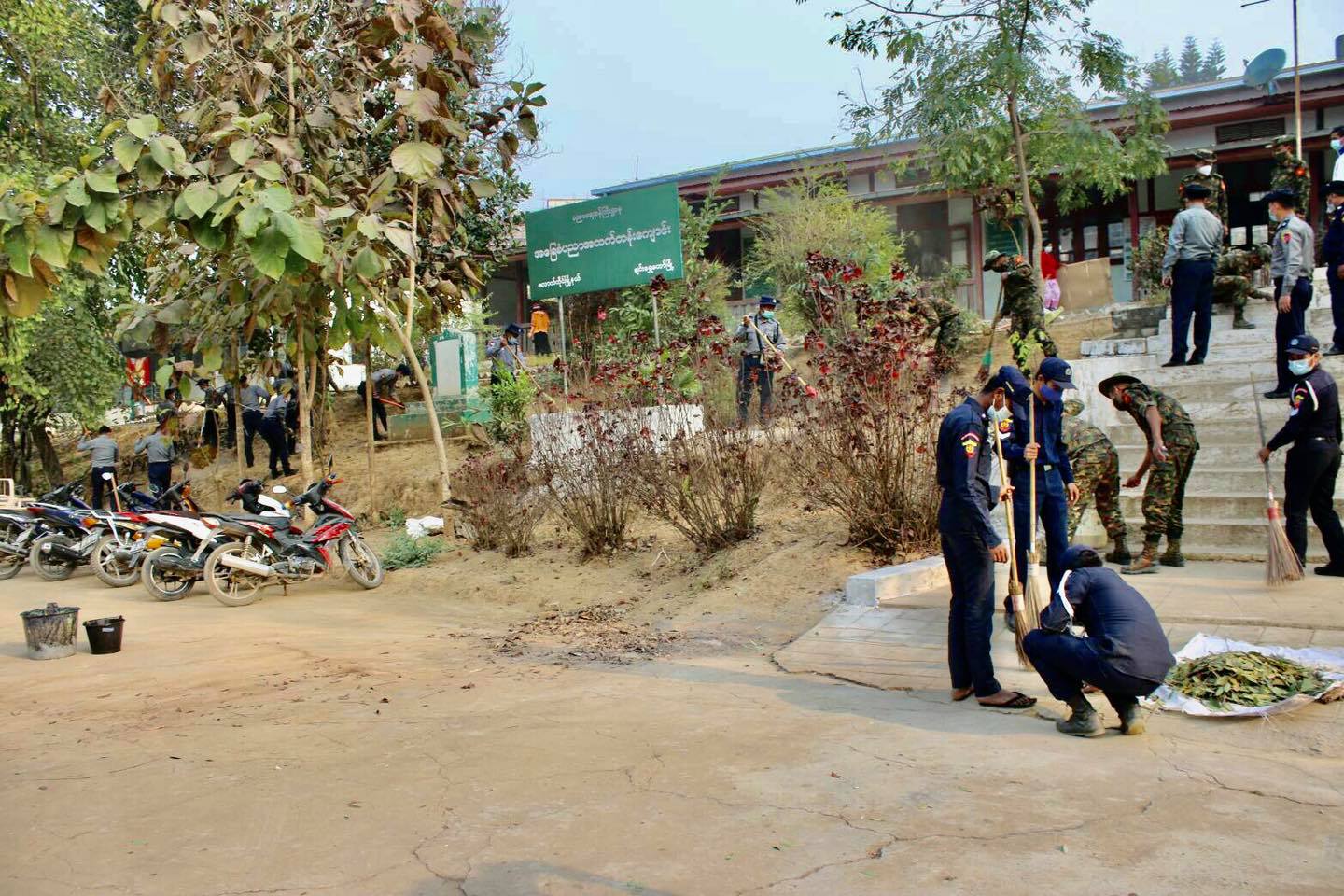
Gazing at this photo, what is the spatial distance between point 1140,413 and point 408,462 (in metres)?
11.3

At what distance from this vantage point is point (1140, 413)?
25.8ft

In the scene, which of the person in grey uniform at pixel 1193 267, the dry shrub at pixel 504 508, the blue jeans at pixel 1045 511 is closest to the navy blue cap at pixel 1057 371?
the blue jeans at pixel 1045 511

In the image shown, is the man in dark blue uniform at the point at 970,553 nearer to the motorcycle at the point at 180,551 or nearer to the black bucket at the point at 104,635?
the black bucket at the point at 104,635

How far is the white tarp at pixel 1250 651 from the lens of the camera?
4957mm

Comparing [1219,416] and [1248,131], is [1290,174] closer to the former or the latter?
[1219,416]

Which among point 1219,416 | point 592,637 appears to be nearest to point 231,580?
point 592,637

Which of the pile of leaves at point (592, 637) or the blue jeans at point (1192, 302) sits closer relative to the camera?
the pile of leaves at point (592, 637)

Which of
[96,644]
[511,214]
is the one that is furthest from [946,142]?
[96,644]

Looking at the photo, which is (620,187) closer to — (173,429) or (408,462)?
(408,462)

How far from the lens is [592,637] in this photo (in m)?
8.16

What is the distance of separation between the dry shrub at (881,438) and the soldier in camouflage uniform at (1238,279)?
16.3 ft

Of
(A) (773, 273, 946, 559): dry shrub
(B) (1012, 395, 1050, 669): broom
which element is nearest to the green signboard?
(A) (773, 273, 946, 559): dry shrub

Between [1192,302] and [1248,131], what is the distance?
37.1 feet

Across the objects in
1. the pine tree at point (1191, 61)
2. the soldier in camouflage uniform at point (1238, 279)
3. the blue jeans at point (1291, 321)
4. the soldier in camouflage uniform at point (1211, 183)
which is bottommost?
the blue jeans at point (1291, 321)
